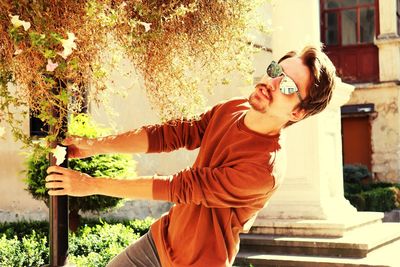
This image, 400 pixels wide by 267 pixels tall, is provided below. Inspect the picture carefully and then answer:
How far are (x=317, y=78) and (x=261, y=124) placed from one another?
0.28 meters

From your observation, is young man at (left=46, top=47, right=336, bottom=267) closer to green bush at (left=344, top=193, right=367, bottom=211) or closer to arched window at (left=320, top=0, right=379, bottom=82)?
green bush at (left=344, top=193, right=367, bottom=211)

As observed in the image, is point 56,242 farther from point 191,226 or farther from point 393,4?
point 393,4

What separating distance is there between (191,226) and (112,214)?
7609 mm

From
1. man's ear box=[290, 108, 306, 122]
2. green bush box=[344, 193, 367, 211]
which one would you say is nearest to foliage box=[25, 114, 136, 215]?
man's ear box=[290, 108, 306, 122]

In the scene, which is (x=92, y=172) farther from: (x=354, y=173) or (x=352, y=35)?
(x=352, y=35)

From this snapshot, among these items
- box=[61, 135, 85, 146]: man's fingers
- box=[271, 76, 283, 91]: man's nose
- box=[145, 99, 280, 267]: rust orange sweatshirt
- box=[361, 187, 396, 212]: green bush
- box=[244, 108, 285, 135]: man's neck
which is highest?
box=[271, 76, 283, 91]: man's nose

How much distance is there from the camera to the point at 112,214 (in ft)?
32.3

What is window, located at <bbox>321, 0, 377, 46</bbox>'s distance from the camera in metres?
19.4

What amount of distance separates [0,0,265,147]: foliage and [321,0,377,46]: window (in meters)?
17.2

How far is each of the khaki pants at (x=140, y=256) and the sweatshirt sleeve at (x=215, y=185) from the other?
42 cm

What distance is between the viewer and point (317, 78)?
89.2 inches

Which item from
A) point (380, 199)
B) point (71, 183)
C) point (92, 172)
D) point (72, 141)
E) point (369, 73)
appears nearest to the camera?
point (71, 183)

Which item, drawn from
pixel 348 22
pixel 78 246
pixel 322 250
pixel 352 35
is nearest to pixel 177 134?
pixel 78 246

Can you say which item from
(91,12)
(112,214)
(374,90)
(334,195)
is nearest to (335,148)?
(334,195)
